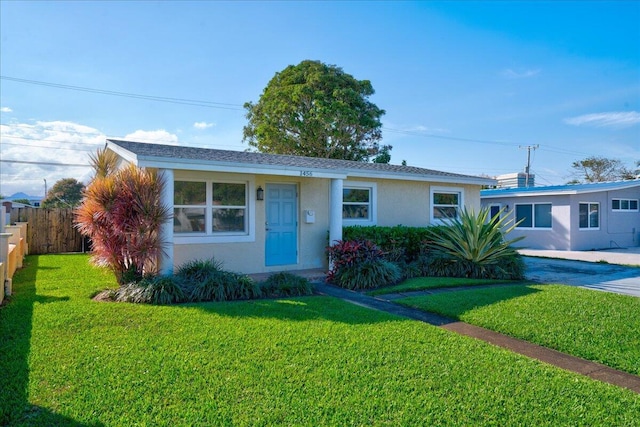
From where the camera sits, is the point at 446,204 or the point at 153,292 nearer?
the point at 153,292

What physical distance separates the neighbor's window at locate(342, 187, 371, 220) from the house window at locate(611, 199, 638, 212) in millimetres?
14959

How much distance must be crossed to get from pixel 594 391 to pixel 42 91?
28.0m

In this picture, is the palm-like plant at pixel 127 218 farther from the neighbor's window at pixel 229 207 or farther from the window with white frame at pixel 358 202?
the window with white frame at pixel 358 202

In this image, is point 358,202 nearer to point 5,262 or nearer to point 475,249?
point 475,249

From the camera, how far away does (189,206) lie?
31.7 feet

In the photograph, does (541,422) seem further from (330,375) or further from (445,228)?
(445,228)

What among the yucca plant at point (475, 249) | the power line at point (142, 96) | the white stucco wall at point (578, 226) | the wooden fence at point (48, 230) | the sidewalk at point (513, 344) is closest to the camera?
the sidewalk at point (513, 344)

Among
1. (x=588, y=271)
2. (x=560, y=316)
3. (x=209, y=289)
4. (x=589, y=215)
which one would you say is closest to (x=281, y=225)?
(x=209, y=289)

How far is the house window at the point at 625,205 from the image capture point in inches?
798

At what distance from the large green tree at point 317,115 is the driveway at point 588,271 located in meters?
13.2

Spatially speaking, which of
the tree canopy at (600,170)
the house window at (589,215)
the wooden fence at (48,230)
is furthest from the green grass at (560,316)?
the tree canopy at (600,170)

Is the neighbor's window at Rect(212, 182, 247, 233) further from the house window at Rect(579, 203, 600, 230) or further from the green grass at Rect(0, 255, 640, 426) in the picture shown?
the house window at Rect(579, 203, 600, 230)

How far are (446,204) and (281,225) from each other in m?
6.58

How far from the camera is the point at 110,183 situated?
8125 millimetres
